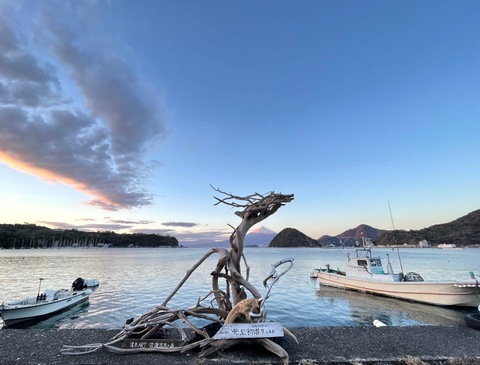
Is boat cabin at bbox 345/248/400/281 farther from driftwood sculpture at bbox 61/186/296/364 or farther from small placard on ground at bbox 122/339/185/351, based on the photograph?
small placard on ground at bbox 122/339/185/351

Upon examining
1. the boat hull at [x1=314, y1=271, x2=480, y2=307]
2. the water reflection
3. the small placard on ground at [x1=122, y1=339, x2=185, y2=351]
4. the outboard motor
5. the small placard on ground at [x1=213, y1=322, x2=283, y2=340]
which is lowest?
the water reflection

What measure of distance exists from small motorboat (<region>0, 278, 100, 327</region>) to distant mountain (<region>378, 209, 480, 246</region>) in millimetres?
176066

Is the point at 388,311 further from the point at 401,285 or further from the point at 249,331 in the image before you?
the point at 249,331

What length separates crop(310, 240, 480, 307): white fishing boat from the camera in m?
18.9

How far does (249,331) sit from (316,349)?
177 cm

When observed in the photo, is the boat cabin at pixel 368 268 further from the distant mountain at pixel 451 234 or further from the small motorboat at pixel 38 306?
the distant mountain at pixel 451 234

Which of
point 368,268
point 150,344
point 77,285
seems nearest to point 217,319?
point 150,344

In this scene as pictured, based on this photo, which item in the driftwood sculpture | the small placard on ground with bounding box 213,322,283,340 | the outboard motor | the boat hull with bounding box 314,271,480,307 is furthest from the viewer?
the outboard motor

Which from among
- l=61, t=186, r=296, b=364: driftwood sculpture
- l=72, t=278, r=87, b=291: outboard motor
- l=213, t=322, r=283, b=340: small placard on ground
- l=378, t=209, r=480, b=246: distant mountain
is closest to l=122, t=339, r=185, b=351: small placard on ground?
l=61, t=186, r=296, b=364: driftwood sculpture

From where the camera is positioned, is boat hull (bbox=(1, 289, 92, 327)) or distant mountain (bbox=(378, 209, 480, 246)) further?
distant mountain (bbox=(378, 209, 480, 246))

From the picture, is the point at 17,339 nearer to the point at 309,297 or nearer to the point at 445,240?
the point at 309,297

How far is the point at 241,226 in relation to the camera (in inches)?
263

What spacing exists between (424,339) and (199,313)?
5.50 metres

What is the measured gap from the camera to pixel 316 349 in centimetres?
538
